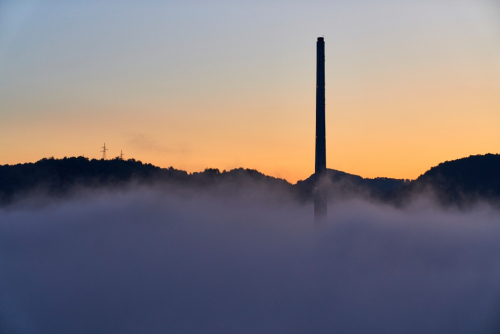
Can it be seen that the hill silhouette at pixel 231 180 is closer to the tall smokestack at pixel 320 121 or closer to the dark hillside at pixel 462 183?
the dark hillside at pixel 462 183

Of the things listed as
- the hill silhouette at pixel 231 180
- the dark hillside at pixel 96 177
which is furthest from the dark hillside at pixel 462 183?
the dark hillside at pixel 96 177

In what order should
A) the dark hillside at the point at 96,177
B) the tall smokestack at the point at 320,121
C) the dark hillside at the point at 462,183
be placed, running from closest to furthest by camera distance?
the tall smokestack at the point at 320,121 → the dark hillside at the point at 462,183 → the dark hillside at the point at 96,177

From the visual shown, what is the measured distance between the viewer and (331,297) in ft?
223

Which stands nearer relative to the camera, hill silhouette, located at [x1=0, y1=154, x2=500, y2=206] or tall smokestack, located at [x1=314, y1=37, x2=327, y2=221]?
tall smokestack, located at [x1=314, y1=37, x2=327, y2=221]

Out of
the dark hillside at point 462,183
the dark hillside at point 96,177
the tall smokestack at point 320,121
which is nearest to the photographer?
the tall smokestack at point 320,121

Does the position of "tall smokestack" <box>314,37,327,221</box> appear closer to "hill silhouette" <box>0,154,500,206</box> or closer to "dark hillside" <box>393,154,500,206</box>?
"hill silhouette" <box>0,154,500,206</box>

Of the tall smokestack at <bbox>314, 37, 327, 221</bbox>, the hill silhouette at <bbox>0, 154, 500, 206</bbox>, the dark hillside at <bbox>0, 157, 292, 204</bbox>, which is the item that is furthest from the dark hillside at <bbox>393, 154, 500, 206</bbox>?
the tall smokestack at <bbox>314, 37, 327, 221</bbox>

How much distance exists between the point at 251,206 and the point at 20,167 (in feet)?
200

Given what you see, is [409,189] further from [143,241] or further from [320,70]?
[320,70]

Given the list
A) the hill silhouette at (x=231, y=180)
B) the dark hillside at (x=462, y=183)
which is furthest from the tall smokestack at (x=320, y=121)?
the dark hillside at (x=462, y=183)

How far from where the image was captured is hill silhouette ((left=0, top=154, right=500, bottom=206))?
437 ft

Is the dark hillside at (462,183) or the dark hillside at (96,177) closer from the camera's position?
the dark hillside at (462,183)

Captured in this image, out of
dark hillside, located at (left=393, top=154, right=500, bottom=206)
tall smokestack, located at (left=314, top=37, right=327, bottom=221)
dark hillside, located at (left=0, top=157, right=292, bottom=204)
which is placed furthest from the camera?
dark hillside, located at (left=0, top=157, right=292, bottom=204)

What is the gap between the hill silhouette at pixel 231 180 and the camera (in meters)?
133
